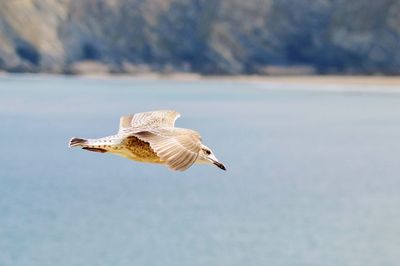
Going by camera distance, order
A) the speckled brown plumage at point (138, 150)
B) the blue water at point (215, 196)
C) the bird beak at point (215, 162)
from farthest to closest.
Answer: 1. the blue water at point (215, 196)
2. the speckled brown plumage at point (138, 150)
3. the bird beak at point (215, 162)

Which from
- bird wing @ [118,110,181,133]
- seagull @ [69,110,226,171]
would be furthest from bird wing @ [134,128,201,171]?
bird wing @ [118,110,181,133]

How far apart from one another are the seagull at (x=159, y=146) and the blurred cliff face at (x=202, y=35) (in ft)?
278

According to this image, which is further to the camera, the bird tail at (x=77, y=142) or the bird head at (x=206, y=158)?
the bird tail at (x=77, y=142)

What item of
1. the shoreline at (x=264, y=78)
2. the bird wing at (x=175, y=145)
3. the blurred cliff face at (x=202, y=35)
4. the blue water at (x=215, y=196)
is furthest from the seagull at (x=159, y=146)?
the blurred cliff face at (x=202, y=35)

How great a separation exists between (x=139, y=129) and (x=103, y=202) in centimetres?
2187

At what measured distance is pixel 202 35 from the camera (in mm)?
97625

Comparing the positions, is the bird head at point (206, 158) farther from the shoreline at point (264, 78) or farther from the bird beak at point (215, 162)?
the shoreline at point (264, 78)

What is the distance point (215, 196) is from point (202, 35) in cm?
6740

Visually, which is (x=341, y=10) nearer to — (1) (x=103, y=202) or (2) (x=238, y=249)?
→ (1) (x=103, y=202)

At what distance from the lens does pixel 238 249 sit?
22.8 m

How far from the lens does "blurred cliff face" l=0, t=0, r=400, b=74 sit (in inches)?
3701

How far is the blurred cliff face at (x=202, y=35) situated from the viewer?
9400 cm

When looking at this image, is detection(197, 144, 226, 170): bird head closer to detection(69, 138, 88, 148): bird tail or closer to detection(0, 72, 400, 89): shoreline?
detection(69, 138, 88, 148): bird tail

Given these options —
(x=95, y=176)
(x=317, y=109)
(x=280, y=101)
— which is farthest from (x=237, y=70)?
(x=95, y=176)
